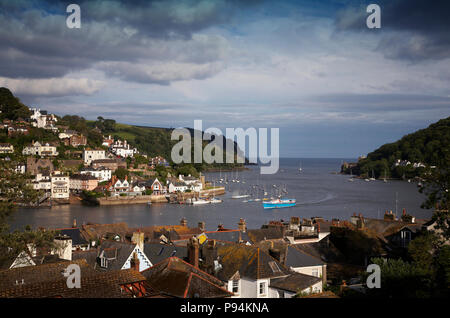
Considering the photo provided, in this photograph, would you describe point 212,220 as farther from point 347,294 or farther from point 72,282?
point 72,282

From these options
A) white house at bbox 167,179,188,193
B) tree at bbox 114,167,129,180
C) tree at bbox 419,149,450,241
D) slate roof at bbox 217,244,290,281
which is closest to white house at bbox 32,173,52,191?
tree at bbox 114,167,129,180

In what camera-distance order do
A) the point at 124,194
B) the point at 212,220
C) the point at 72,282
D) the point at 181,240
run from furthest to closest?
the point at 124,194 → the point at 212,220 → the point at 181,240 → the point at 72,282

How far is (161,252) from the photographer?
18156 mm

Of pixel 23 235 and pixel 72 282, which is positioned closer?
pixel 72 282

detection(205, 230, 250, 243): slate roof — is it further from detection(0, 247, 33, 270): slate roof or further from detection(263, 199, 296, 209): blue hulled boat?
detection(263, 199, 296, 209): blue hulled boat

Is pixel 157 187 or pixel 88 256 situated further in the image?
pixel 157 187

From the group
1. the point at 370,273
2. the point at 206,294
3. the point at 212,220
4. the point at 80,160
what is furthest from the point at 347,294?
the point at 80,160

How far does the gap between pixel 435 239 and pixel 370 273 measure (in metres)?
2.14

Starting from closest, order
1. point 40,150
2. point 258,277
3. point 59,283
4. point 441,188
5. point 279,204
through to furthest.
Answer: point 59,283 → point 441,188 → point 258,277 → point 279,204 → point 40,150

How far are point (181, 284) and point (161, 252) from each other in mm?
6723

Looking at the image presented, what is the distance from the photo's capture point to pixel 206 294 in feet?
37.6

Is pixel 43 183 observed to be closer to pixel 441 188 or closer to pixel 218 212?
pixel 218 212

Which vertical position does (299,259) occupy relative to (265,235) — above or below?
above

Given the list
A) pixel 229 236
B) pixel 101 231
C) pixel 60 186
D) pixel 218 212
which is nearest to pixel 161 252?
pixel 229 236
